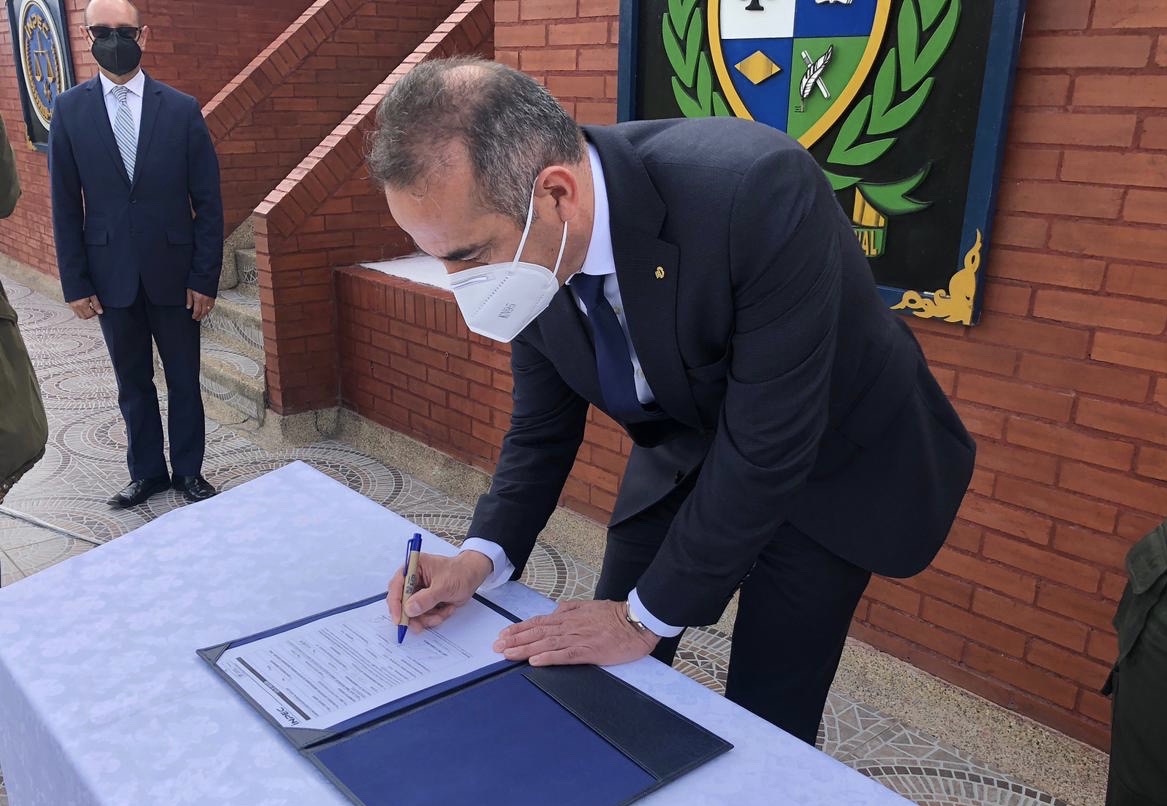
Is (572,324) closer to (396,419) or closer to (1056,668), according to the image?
(1056,668)

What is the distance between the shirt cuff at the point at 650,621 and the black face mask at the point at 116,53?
3.50 m

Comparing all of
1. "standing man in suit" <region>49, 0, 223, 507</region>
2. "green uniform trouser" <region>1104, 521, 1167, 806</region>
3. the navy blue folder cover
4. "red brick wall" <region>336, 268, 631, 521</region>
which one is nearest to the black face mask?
"standing man in suit" <region>49, 0, 223, 507</region>

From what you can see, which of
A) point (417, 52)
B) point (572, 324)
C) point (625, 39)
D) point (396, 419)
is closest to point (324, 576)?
point (572, 324)

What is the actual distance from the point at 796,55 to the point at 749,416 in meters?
1.63

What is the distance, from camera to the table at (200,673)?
1093 millimetres

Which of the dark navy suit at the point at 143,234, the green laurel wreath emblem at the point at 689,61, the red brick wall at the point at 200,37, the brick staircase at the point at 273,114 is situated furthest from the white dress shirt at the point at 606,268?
the red brick wall at the point at 200,37

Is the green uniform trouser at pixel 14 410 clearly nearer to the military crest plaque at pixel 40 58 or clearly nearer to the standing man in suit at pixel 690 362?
the standing man in suit at pixel 690 362

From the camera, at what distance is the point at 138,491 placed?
4.05m

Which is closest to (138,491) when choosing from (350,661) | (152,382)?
(152,382)

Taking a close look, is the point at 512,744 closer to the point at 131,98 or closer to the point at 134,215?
the point at 134,215

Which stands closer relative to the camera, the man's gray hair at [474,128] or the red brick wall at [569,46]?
the man's gray hair at [474,128]

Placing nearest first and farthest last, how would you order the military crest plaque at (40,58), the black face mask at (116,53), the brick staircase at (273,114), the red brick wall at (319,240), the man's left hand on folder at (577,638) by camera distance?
the man's left hand on folder at (577,638) → the black face mask at (116,53) → the red brick wall at (319,240) → the brick staircase at (273,114) → the military crest plaque at (40,58)

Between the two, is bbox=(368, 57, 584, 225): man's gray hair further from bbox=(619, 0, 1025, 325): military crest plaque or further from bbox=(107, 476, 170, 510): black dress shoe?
bbox=(107, 476, 170, 510): black dress shoe

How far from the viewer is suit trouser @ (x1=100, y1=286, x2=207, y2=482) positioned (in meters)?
3.99
